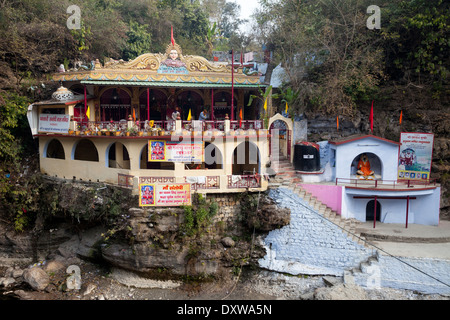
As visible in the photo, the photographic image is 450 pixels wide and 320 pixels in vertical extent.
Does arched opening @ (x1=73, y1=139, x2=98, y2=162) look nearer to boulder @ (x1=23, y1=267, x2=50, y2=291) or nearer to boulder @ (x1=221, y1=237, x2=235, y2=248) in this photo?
boulder @ (x1=23, y1=267, x2=50, y2=291)

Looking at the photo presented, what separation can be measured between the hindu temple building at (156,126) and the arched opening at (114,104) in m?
0.06

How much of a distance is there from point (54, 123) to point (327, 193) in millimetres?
14607

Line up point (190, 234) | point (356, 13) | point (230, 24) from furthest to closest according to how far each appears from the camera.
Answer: point (230, 24) < point (356, 13) < point (190, 234)

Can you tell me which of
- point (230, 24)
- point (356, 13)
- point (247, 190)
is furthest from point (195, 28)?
Answer: point (247, 190)

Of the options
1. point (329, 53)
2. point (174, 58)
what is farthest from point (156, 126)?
point (329, 53)

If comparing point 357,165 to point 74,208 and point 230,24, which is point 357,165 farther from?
point 230,24

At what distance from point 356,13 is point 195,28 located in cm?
1657

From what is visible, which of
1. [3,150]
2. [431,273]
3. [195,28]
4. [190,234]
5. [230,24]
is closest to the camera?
[431,273]

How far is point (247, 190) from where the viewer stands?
16.7 m

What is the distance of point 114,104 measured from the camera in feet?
69.7

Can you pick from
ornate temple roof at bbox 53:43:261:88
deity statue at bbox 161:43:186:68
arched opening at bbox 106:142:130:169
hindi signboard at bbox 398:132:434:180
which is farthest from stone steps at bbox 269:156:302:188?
arched opening at bbox 106:142:130:169

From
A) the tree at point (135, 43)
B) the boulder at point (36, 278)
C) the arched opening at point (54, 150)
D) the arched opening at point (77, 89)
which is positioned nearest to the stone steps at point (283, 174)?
the boulder at point (36, 278)

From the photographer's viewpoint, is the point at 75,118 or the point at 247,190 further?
the point at 75,118
